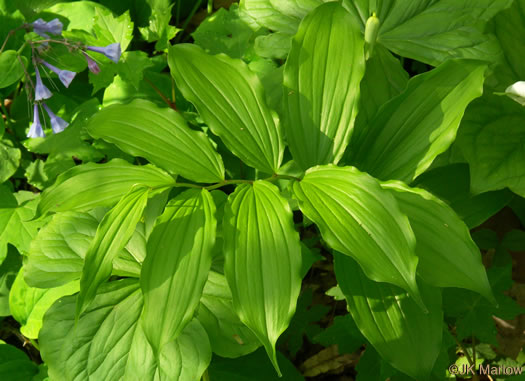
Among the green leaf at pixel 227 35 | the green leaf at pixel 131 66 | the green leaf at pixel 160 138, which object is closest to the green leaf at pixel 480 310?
the green leaf at pixel 160 138

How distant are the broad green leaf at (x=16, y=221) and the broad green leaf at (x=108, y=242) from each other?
0.89 meters

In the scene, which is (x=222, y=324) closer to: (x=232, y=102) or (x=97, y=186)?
(x=97, y=186)

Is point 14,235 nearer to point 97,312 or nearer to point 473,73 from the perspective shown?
point 97,312

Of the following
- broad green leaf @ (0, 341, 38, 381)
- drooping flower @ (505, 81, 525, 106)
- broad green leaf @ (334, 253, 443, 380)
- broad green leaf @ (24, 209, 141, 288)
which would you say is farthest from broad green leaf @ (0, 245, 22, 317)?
drooping flower @ (505, 81, 525, 106)

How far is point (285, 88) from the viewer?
1401mm

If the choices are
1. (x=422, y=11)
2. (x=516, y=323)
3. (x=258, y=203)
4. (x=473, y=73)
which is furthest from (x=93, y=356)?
(x=516, y=323)

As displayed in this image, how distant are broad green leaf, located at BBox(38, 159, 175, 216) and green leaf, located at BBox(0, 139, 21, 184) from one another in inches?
34.4

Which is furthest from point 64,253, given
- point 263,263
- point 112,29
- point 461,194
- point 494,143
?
point 494,143

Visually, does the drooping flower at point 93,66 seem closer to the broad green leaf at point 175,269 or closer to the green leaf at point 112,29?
the green leaf at point 112,29

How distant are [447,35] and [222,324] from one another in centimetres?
116

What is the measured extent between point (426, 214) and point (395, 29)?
2.42ft

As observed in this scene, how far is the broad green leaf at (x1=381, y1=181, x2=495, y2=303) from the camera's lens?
1.22 m

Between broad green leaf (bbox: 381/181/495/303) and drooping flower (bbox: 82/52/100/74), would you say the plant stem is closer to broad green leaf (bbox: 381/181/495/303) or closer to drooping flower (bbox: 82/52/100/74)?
drooping flower (bbox: 82/52/100/74)

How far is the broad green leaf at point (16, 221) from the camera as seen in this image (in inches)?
77.7
